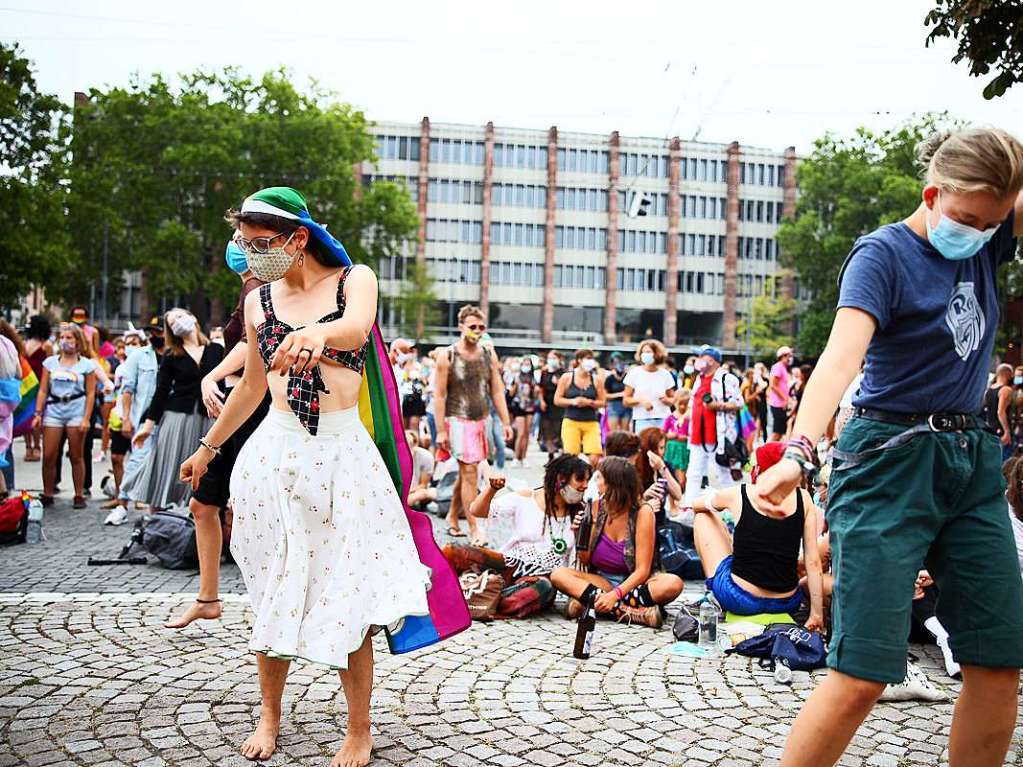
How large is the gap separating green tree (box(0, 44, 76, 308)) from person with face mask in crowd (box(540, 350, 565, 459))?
60.8 feet

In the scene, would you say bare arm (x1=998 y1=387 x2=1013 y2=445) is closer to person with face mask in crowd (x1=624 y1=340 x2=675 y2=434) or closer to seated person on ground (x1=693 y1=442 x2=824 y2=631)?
person with face mask in crowd (x1=624 y1=340 x2=675 y2=434)

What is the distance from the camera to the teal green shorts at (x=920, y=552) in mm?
2840

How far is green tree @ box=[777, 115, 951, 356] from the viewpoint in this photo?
5788cm

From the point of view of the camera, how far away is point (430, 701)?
4.78 meters

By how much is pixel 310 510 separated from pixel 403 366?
14.1 m

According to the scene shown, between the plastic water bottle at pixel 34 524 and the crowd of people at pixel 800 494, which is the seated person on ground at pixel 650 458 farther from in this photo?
the plastic water bottle at pixel 34 524

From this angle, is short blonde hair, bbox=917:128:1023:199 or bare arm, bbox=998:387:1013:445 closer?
short blonde hair, bbox=917:128:1023:199

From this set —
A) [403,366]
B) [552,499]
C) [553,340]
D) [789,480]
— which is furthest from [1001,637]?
[553,340]

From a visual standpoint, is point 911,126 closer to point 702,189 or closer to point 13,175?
point 702,189

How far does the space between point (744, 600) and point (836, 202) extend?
192 ft

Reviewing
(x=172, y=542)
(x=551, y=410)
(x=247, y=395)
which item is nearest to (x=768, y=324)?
(x=551, y=410)

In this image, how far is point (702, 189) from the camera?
77688 mm

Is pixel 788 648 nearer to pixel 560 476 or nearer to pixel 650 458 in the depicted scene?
pixel 560 476

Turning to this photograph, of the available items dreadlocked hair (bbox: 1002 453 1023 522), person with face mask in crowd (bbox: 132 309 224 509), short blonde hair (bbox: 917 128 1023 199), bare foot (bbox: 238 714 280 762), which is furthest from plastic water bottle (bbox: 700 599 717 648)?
person with face mask in crowd (bbox: 132 309 224 509)
